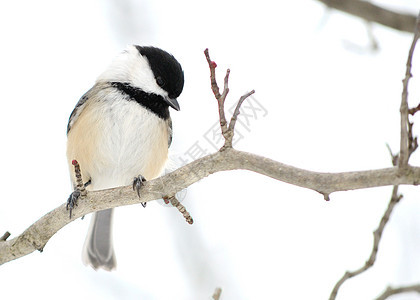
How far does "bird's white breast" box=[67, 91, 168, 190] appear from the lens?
3.41 meters

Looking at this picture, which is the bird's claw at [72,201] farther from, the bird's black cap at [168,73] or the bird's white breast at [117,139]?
the bird's black cap at [168,73]

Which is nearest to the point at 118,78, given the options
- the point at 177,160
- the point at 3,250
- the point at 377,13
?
the point at 177,160

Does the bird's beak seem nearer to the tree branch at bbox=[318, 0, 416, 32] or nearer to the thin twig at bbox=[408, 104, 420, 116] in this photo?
the tree branch at bbox=[318, 0, 416, 32]

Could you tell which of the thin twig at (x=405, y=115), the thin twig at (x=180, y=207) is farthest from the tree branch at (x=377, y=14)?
the thin twig at (x=180, y=207)

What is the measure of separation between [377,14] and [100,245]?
2736 mm

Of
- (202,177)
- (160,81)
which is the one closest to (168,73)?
(160,81)

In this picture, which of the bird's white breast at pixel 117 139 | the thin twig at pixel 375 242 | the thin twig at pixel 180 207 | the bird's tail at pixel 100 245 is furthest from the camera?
the bird's tail at pixel 100 245

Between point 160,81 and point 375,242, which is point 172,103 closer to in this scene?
point 160,81

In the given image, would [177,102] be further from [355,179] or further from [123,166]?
[355,179]

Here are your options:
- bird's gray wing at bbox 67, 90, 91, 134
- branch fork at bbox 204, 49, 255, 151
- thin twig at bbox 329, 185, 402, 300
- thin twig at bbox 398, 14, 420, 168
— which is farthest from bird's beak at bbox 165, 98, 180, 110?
thin twig at bbox 398, 14, 420, 168

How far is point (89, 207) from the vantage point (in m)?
2.82

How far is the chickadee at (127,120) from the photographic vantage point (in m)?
3.42

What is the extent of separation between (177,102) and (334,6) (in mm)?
1209

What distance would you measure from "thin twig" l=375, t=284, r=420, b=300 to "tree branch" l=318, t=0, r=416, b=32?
5.21 ft
